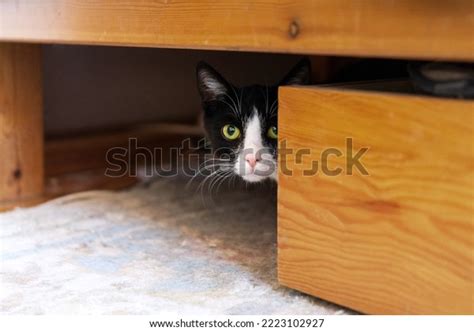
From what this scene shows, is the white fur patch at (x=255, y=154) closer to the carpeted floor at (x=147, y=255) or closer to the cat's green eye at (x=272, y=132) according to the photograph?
the cat's green eye at (x=272, y=132)

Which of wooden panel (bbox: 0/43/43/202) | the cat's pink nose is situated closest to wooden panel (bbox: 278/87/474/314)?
the cat's pink nose

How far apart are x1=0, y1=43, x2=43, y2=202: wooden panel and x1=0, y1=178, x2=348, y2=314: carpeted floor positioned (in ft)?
0.33

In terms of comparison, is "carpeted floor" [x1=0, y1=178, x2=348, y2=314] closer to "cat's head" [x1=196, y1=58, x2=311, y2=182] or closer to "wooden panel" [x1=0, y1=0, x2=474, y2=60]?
"cat's head" [x1=196, y1=58, x2=311, y2=182]

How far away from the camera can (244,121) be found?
4.09 feet

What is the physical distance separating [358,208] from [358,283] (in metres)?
0.11

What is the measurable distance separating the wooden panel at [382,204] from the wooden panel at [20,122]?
86 cm

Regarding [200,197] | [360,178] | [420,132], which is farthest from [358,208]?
[200,197]

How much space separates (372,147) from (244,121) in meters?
0.47

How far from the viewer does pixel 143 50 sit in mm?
2123

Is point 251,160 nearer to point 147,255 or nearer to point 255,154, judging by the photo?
point 255,154

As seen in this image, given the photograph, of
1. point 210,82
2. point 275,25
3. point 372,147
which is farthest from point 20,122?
point 372,147

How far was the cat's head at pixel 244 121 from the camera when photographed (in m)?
1.21

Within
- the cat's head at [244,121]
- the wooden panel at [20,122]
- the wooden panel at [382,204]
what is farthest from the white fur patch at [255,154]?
the wooden panel at [20,122]

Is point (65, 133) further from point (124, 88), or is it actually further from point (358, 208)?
point (358, 208)
